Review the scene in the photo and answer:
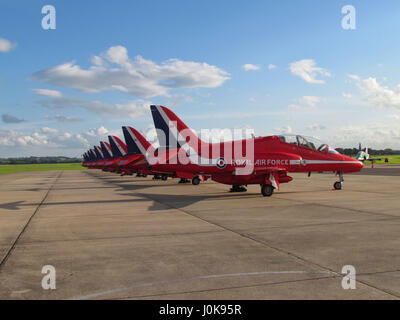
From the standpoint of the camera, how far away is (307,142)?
1795 cm

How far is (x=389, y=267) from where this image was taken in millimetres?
5371

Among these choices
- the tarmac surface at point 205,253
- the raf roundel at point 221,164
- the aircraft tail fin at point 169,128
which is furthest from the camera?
the aircraft tail fin at point 169,128

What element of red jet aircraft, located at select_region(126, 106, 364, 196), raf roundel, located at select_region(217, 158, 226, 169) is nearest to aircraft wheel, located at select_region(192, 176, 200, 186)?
red jet aircraft, located at select_region(126, 106, 364, 196)

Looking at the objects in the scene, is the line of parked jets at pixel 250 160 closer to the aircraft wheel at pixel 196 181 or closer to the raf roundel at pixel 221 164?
the raf roundel at pixel 221 164

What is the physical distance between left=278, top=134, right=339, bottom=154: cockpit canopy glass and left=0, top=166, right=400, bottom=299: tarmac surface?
6410mm

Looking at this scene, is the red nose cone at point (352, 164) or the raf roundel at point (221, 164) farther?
the red nose cone at point (352, 164)

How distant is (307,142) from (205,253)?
1304cm

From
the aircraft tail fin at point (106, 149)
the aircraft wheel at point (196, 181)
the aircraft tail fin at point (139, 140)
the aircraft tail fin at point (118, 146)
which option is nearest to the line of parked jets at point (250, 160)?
the aircraft wheel at point (196, 181)

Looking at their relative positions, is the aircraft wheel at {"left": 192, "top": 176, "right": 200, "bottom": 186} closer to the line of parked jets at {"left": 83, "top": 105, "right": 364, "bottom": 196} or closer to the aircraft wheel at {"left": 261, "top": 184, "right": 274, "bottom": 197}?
the line of parked jets at {"left": 83, "top": 105, "right": 364, "bottom": 196}

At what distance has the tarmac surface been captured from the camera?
457 cm

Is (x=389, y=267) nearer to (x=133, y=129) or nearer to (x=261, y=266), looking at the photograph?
(x=261, y=266)

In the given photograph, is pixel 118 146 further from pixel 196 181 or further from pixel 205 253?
pixel 205 253

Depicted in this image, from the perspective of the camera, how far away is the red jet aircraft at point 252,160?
16.8 metres

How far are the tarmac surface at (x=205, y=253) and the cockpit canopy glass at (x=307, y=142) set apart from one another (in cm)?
641
